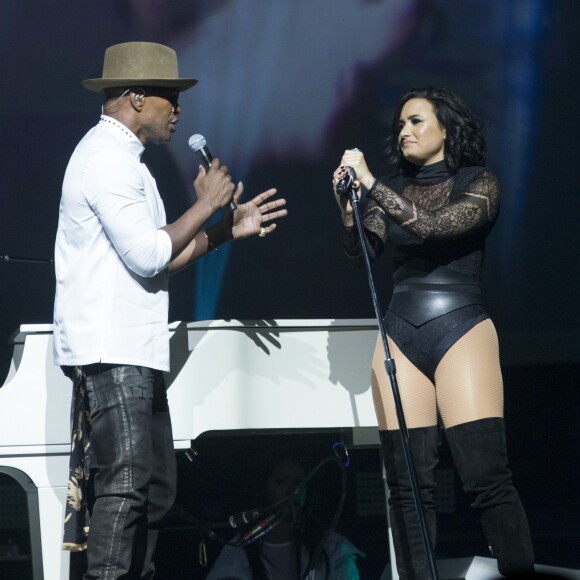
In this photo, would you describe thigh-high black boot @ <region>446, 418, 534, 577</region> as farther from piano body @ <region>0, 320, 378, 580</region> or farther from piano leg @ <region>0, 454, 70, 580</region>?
piano leg @ <region>0, 454, 70, 580</region>

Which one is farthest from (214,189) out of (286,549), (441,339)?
(286,549)

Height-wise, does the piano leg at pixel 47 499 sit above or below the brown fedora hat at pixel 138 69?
below

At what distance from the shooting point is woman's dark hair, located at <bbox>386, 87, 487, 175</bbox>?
272cm

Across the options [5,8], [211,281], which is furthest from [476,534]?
[5,8]

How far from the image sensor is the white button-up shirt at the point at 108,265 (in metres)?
2.45

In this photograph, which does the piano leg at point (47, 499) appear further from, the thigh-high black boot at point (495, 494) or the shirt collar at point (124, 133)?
the thigh-high black boot at point (495, 494)

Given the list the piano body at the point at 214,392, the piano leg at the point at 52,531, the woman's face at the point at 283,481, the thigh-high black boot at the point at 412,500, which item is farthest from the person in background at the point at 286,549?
the thigh-high black boot at the point at 412,500

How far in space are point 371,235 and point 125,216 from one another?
2.29 ft

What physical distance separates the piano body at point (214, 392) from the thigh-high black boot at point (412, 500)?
37 centimetres

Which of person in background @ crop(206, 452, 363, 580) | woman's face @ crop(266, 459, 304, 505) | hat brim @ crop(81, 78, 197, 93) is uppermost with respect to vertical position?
hat brim @ crop(81, 78, 197, 93)

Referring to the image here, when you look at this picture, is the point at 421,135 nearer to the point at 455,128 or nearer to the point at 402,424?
the point at 455,128

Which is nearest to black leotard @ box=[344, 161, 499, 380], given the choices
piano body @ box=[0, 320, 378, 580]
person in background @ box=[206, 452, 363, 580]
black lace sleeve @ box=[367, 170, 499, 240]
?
black lace sleeve @ box=[367, 170, 499, 240]

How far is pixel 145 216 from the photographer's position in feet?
8.17

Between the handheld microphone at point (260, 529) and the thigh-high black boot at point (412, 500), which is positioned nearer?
the thigh-high black boot at point (412, 500)
